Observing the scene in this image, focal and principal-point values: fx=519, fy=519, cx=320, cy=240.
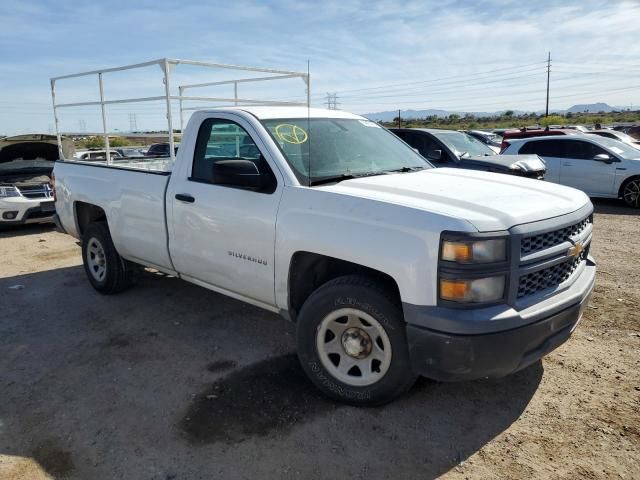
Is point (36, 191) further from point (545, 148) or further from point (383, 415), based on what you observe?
point (545, 148)

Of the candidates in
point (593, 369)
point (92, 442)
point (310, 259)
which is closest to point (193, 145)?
point (310, 259)

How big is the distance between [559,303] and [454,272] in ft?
2.60

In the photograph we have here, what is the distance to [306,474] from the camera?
2.79m

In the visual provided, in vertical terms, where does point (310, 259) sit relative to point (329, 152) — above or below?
below

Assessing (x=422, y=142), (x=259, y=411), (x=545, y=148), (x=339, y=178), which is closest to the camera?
(x=259, y=411)

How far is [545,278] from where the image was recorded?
3.11 meters

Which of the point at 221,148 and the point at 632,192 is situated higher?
the point at 221,148

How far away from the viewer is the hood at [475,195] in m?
2.90

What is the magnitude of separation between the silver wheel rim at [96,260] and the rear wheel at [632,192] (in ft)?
34.7

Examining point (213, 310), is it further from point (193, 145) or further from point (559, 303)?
point (559, 303)

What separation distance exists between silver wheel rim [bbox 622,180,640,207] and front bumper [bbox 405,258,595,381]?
31.8 ft

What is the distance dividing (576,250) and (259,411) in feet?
7.47

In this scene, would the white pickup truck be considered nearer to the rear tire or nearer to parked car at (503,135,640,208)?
the rear tire

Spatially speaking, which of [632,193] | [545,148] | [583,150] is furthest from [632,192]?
[545,148]
